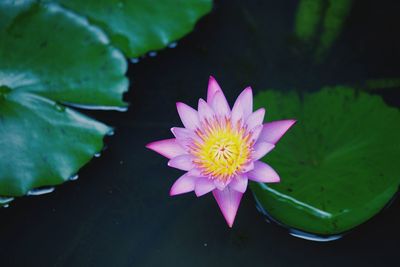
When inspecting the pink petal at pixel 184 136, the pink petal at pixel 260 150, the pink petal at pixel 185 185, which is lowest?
the pink petal at pixel 185 185

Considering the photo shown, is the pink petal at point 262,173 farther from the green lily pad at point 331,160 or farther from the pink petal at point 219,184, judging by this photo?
the green lily pad at point 331,160

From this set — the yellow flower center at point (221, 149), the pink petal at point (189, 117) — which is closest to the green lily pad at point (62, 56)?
the pink petal at point (189, 117)

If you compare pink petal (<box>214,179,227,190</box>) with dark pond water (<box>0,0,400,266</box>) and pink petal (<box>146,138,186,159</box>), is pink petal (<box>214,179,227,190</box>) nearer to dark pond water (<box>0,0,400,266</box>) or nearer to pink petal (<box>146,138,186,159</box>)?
pink petal (<box>146,138,186,159</box>)

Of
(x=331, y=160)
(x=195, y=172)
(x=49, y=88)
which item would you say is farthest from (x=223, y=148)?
(x=49, y=88)

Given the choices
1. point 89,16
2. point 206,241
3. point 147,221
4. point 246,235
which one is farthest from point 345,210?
point 89,16

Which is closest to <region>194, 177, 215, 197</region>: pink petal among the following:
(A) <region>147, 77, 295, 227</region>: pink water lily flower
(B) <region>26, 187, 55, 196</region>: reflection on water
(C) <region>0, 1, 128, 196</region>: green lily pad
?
(A) <region>147, 77, 295, 227</region>: pink water lily flower

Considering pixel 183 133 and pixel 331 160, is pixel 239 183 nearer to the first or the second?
pixel 183 133
